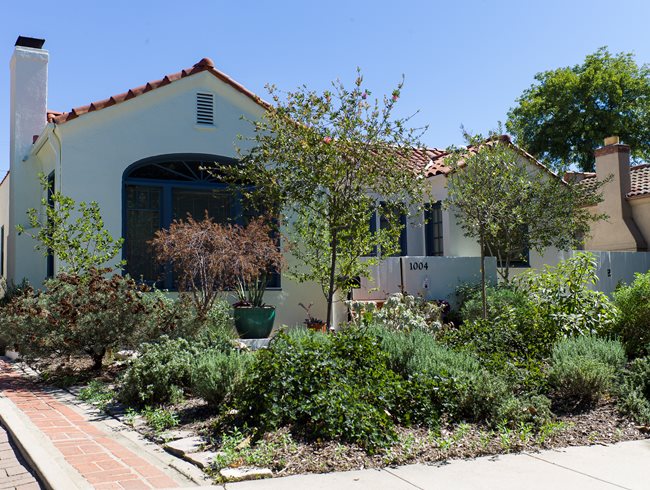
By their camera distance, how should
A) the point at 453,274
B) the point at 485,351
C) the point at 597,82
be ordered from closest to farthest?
the point at 485,351 < the point at 453,274 < the point at 597,82

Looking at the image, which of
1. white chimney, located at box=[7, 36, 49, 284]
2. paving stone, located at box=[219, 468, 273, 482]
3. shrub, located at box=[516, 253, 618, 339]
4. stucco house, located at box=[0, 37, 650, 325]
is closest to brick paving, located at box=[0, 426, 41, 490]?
paving stone, located at box=[219, 468, 273, 482]

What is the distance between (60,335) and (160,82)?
620 centimetres

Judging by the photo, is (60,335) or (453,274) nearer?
(60,335)

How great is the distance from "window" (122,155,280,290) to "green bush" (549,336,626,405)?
23.6ft

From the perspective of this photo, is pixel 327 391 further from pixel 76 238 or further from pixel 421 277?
pixel 421 277

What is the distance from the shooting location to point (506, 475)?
489 cm

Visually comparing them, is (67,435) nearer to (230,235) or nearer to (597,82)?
(230,235)

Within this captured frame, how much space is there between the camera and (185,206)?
13398 millimetres

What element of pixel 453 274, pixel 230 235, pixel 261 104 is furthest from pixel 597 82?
pixel 230 235

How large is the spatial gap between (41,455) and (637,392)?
5730 mm

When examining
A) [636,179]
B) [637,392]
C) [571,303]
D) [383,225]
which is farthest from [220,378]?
[636,179]

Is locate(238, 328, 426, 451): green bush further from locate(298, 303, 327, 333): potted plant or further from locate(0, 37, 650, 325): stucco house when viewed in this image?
locate(0, 37, 650, 325): stucco house

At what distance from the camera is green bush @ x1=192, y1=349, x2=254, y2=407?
21.2 ft

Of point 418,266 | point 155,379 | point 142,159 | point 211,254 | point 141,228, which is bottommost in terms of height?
point 155,379
